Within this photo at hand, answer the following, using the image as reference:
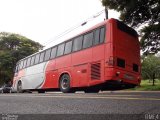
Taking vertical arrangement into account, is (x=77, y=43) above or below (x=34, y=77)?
above

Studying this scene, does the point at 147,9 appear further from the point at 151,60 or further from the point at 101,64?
the point at 151,60

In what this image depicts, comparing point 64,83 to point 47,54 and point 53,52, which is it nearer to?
point 53,52

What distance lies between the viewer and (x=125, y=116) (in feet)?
11.7

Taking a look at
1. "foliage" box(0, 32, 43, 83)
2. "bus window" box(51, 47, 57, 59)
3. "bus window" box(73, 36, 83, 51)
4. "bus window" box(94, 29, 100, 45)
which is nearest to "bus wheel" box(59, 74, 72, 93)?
"bus window" box(73, 36, 83, 51)

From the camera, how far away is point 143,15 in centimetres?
1698

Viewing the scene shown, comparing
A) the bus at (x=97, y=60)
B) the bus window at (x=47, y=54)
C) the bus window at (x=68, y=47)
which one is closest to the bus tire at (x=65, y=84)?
the bus at (x=97, y=60)

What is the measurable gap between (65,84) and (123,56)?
382 centimetres

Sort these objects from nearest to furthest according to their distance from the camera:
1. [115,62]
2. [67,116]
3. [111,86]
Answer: [67,116], [115,62], [111,86]

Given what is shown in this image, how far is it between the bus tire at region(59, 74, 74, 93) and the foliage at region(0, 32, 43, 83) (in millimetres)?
27470

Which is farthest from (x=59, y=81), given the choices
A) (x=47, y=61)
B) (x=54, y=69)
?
(x=47, y=61)

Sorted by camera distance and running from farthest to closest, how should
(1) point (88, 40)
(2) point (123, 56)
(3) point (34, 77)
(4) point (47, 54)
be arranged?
1. (3) point (34, 77)
2. (4) point (47, 54)
3. (1) point (88, 40)
4. (2) point (123, 56)

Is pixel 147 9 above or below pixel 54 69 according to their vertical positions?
above

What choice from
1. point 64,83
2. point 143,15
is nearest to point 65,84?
point 64,83

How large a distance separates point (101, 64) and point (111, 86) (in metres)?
1.25
